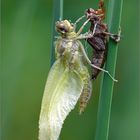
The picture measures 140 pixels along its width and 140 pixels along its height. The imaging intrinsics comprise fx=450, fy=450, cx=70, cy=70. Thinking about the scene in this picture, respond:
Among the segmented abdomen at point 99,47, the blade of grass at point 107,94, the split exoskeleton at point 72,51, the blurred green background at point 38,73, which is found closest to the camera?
the blade of grass at point 107,94

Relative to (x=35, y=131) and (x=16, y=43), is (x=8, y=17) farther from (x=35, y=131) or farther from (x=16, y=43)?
(x=35, y=131)

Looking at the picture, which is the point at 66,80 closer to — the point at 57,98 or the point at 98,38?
the point at 57,98

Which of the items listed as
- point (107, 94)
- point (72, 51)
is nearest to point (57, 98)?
point (72, 51)

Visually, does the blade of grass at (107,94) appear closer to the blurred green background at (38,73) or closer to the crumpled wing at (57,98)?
the crumpled wing at (57,98)

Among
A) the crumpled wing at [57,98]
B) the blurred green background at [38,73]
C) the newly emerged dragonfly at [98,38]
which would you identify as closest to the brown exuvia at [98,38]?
the newly emerged dragonfly at [98,38]

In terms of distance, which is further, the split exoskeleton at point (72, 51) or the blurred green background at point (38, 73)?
the blurred green background at point (38, 73)

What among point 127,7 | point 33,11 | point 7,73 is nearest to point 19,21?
point 33,11

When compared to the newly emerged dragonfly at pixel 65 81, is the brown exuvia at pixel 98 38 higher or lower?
higher

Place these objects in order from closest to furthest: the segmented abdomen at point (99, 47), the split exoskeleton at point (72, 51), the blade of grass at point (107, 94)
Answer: the blade of grass at point (107, 94)
the segmented abdomen at point (99, 47)
the split exoskeleton at point (72, 51)
